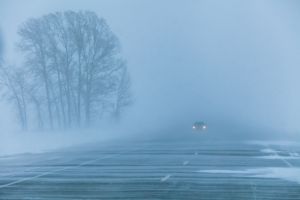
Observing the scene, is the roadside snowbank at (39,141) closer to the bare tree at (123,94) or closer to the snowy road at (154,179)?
the snowy road at (154,179)

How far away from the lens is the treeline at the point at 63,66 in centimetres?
6247

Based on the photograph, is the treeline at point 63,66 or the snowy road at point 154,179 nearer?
the snowy road at point 154,179

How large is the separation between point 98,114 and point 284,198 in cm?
6437

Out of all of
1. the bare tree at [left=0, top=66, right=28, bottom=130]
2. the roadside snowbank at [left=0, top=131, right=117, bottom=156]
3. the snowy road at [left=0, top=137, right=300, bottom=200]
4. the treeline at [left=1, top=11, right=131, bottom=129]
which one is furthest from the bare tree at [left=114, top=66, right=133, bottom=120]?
the snowy road at [left=0, top=137, right=300, bottom=200]

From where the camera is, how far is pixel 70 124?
223ft

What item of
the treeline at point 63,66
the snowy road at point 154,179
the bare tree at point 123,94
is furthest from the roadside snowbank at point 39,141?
the bare tree at point 123,94

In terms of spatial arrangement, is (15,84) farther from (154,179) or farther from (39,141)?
(154,179)

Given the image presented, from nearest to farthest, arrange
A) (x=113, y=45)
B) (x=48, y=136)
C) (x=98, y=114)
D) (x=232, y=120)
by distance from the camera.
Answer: (x=48, y=136) < (x=113, y=45) < (x=98, y=114) < (x=232, y=120)

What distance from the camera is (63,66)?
212ft

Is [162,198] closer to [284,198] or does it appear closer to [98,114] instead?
[284,198]

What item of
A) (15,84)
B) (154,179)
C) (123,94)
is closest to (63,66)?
(15,84)

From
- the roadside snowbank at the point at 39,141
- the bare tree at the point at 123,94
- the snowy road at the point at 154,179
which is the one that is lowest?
the snowy road at the point at 154,179

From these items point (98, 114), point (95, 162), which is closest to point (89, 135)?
point (98, 114)

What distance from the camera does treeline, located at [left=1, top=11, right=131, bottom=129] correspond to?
62.5m
